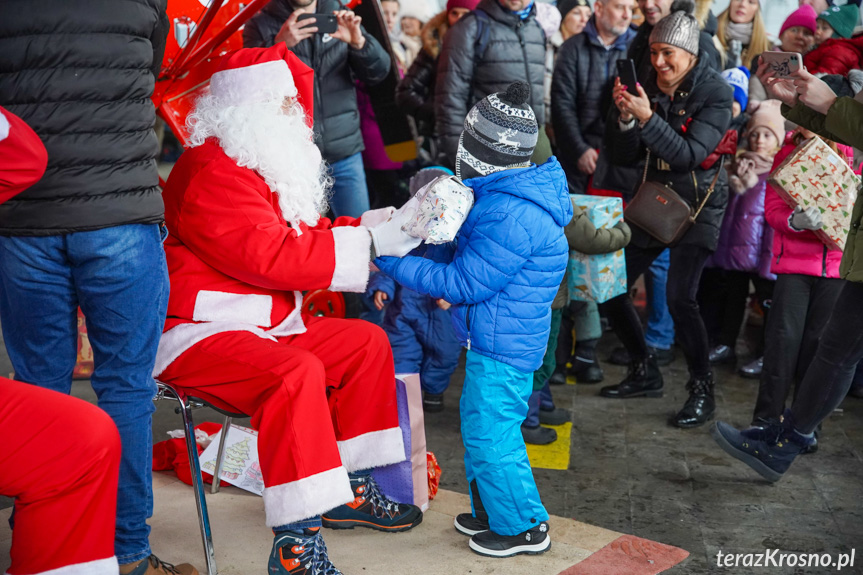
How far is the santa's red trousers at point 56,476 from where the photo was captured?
1889 mm

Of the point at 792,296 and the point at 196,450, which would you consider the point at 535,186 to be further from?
the point at 792,296

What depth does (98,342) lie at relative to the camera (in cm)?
244

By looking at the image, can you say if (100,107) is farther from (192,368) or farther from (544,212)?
(544,212)

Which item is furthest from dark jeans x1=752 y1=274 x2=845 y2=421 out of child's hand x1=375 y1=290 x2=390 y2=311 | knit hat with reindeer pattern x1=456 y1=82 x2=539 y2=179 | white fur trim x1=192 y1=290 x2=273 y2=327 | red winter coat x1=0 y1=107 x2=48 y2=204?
red winter coat x1=0 y1=107 x2=48 y2=204

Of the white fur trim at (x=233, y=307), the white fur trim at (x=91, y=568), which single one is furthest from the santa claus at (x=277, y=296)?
the white fur trim at (x=91, y=568)

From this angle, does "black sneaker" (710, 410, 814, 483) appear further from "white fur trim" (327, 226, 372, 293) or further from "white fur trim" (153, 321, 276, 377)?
"white fur trim" (153, 321, 276, 377)

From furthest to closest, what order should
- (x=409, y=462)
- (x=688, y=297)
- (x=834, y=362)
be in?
1. (x=688, y=297)
2. (x=834, y=362)
3. (x=409, y=462)

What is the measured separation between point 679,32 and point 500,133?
1.77 m

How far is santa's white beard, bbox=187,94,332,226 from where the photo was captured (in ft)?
9.12

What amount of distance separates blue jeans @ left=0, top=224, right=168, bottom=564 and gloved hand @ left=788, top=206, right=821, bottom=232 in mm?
2664

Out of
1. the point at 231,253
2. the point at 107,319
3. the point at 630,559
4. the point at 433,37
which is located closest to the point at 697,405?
the point at 630,559

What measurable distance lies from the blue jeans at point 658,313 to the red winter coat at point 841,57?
1975 millimetres

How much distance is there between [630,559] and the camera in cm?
293

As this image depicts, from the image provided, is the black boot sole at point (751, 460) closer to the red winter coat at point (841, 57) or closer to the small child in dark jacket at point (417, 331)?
the small child in dark jacket at point (417, 331)
